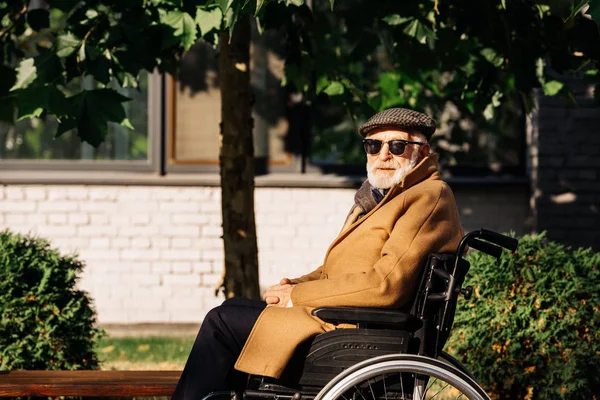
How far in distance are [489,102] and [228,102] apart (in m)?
1.62

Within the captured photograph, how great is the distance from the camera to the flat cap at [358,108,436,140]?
4305 mm

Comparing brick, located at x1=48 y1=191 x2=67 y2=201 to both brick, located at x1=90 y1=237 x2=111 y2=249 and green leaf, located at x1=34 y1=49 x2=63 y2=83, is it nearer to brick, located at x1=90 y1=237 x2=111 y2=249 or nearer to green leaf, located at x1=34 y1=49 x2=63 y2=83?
brick, located at x1=90 y1=237 x2=111 y2=249

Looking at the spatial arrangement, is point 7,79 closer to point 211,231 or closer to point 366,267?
point 366,267

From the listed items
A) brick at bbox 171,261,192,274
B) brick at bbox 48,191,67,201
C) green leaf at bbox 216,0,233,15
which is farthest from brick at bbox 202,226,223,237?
green leaf at bbox 216,0,233,15

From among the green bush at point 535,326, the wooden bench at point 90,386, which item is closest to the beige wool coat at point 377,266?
the wooden bench at point 90,386

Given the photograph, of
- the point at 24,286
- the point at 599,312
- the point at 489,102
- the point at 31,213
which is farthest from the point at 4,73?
the point at 31,213

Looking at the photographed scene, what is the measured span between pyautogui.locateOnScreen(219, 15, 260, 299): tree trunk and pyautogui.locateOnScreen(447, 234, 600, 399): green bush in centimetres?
145

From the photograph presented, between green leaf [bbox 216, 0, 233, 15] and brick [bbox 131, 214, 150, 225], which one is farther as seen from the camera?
brick [bbox 131, 214, 150, 225]

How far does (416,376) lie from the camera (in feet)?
12.8

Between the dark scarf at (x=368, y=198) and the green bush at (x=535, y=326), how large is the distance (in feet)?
4.90

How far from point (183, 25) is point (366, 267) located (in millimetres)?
1731

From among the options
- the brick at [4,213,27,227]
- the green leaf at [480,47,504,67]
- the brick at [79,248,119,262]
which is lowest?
the brick at [79,248,119,262]

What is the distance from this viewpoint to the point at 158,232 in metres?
9.59

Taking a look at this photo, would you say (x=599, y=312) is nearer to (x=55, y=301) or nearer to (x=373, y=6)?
(x=373, y=6)
